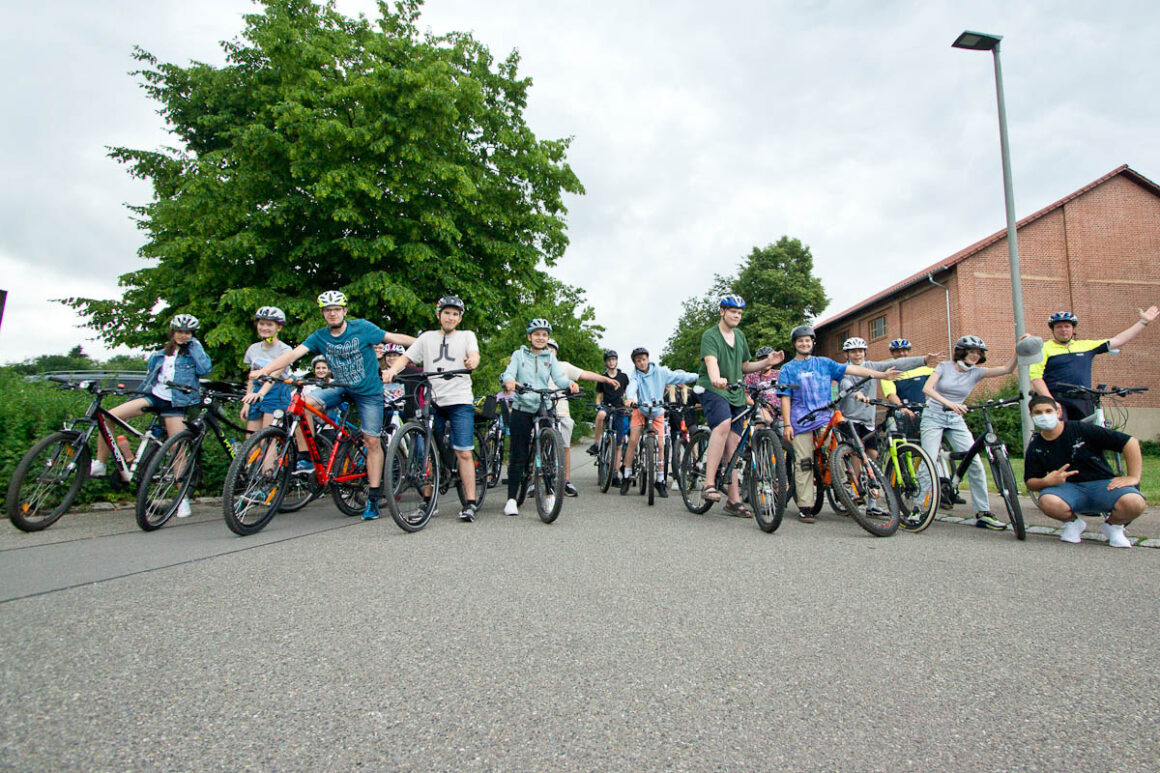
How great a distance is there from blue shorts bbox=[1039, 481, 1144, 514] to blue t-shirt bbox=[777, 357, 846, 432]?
202 centimetres

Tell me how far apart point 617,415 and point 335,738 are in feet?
27.7

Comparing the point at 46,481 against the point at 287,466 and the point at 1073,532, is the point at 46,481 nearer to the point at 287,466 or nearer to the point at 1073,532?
the point at 287,466

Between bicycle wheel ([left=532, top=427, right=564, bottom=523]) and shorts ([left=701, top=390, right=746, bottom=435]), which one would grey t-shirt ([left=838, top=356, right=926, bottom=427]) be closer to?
shorts ([left=701, top=390, right=746, bottom=435])

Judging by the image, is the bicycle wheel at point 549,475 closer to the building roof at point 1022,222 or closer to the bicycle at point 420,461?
the bicycle at point 420,461

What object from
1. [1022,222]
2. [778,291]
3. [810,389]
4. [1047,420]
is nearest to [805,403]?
[810,389]

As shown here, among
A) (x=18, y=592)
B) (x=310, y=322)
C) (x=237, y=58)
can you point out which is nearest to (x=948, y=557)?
(x=18, y=592)

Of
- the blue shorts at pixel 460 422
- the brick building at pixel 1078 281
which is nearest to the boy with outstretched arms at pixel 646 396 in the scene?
the blue shorts at pixel 460 422

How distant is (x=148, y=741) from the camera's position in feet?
6.32

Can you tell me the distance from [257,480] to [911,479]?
5.75 metres

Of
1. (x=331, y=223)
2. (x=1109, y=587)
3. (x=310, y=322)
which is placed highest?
(x=331, y=223)

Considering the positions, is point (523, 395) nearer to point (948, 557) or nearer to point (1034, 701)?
point (948, 557)

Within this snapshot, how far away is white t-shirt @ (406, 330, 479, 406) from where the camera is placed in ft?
21.9

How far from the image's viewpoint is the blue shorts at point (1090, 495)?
211 inches

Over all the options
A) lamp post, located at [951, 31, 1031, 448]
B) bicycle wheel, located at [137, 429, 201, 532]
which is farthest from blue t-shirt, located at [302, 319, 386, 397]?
lamp post, located at [951, 31, 1031, 448]
